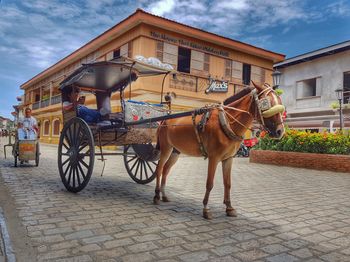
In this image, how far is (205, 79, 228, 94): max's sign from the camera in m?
19.1

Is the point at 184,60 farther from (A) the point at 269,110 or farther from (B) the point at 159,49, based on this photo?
(A) the point at 269,110

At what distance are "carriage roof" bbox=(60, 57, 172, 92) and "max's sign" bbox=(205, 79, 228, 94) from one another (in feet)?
39.6

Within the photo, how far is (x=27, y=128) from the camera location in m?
9.40

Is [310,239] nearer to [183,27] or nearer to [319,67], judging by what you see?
[183,27]

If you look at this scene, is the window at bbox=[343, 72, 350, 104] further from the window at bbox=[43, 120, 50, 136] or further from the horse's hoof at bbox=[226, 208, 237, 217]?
the window at bbox=[43, 120, 50, 136]

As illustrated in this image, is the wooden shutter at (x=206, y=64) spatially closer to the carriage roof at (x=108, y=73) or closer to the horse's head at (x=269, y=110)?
the carriage roof at (x=108, y=73)

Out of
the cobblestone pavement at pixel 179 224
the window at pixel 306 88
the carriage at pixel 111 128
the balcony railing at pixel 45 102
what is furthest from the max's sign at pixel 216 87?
the balcony railing at pixel 45 102

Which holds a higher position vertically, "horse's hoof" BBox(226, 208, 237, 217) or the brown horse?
the brown horse

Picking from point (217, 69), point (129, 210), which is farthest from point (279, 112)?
point (217, 69)

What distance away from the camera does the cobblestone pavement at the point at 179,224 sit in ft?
10.1

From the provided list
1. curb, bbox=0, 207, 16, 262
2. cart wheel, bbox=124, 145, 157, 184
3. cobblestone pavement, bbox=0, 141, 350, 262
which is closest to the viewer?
curb, bbox=0, 207, 16, 262

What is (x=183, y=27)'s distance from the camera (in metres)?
17.7

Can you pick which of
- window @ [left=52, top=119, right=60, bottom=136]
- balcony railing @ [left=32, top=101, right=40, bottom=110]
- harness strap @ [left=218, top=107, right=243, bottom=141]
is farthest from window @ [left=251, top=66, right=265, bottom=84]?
balcony railing @ [left=32, top=101, right=40, bottom=110]

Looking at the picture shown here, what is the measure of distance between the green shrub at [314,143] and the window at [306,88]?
12390 mm
